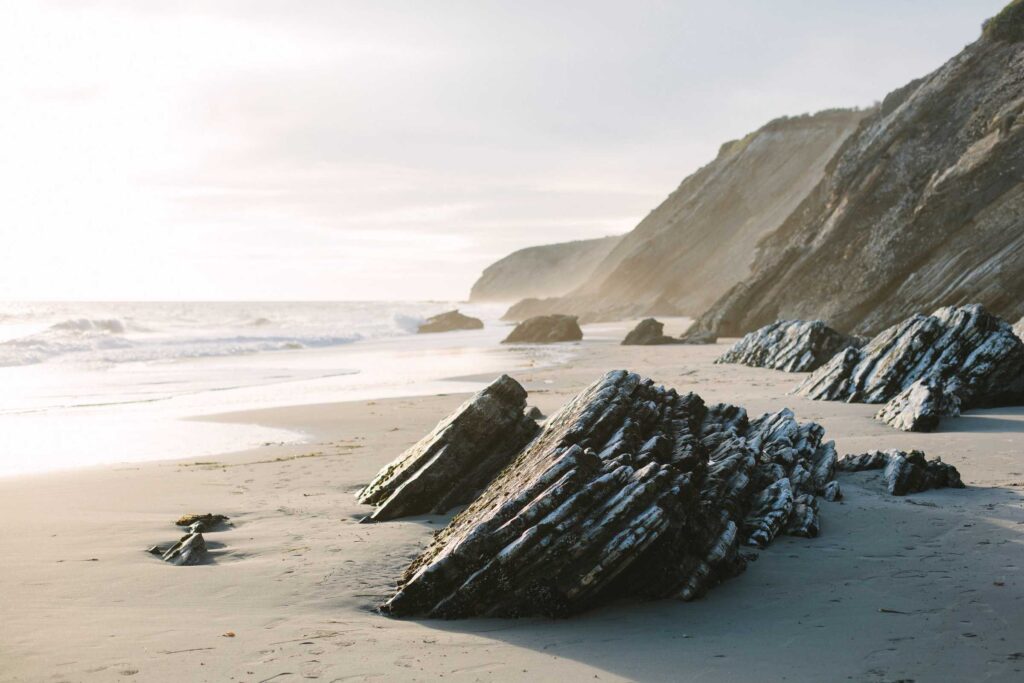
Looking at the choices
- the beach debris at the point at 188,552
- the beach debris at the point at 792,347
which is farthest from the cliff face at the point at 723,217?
the beach debris at the point at 188,552

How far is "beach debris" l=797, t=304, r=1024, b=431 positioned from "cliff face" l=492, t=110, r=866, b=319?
43264 millimetres

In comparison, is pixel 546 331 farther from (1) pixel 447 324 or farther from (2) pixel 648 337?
(1) pixel 447 324

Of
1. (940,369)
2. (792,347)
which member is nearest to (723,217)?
(792,347)

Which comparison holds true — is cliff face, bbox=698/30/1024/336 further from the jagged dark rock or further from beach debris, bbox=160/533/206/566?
beach debris, bbox=160/533/206/566

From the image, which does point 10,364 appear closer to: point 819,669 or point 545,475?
point 545,475

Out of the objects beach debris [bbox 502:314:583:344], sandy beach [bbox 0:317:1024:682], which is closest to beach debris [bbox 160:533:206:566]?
sandy beach [bbox 0:317:1024:682]

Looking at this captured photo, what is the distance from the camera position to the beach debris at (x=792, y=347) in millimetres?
19422

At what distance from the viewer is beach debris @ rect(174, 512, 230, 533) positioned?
7.23 meters

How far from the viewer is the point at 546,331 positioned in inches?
1532

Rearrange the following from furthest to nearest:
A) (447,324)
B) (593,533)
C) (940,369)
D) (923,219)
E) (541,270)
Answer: (541,270), (447,324), (923,219), (940,369), (593,533)

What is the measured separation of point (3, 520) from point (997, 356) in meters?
12.9

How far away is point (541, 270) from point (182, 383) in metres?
131

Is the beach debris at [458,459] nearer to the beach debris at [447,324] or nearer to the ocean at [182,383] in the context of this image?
the ocean at [182,383]

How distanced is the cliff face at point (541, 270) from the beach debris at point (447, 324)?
255 ft
